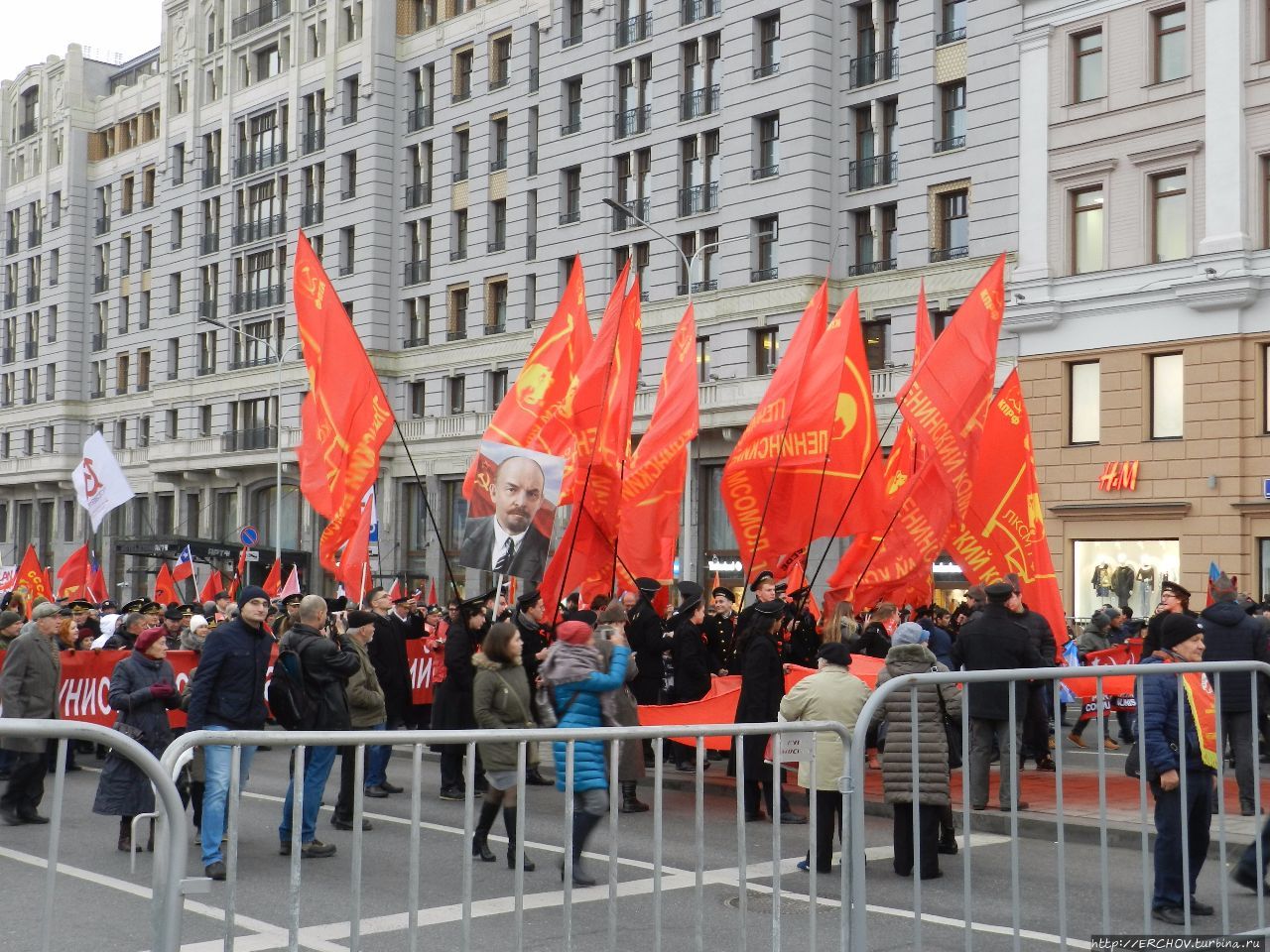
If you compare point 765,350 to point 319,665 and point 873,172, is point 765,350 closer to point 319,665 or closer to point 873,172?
point 873,172

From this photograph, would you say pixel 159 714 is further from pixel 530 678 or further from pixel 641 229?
pixel 641 229

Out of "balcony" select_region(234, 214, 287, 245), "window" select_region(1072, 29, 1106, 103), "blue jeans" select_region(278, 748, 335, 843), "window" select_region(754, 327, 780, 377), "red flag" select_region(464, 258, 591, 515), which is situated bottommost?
"blue jeans" select_region(278, 748, 335, 843)

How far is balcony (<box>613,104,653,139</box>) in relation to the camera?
42938 millimetres

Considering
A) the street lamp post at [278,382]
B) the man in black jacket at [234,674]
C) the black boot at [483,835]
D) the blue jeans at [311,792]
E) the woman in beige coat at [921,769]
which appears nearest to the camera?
the blue jeans at [311,792]

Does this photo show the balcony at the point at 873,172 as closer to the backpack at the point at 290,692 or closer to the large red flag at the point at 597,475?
the large red flag at the point at 597,475

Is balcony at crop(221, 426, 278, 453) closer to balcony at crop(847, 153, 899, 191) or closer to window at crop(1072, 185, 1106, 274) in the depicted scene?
balcony at crop(847, 153, 899, 191)

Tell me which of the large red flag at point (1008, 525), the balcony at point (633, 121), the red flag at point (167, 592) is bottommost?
the red flag at point (167, 592)

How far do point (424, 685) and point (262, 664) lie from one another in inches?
319

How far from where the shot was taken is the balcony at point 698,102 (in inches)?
1620

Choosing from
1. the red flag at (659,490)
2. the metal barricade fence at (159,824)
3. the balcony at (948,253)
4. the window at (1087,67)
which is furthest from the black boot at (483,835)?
the balcony at (948,253)

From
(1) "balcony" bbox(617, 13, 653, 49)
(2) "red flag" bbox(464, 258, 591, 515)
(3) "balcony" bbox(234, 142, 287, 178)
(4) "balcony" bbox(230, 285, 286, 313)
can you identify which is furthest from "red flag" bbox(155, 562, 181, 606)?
(3) "balcony" bbox(234, 142, 287, 178)

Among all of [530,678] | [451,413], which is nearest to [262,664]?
[530,678]

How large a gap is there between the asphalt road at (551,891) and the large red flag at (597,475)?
1131 centimetres

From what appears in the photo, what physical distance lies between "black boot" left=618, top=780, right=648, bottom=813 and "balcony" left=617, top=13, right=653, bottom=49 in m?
39.6
